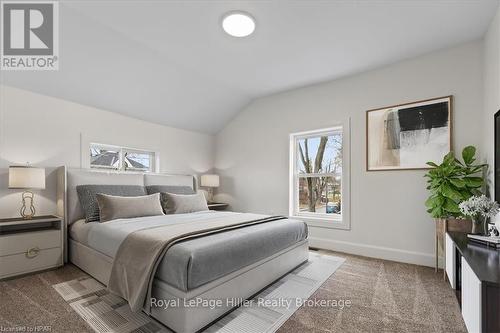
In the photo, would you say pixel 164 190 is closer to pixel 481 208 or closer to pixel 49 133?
pixel 49 133

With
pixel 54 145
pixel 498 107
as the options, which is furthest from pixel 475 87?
pixel 54 145

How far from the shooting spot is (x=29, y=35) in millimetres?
2631

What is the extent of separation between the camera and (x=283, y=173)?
4430mm

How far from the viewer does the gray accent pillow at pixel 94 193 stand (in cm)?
294

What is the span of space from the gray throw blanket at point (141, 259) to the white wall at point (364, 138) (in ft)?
7.75

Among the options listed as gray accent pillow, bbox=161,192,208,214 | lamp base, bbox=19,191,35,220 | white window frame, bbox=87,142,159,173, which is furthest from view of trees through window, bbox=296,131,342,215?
lamp base, bbox=19,191,35,220

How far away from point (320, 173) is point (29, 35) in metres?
4.20

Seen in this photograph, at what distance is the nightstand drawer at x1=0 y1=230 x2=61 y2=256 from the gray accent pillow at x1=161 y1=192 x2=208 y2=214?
1263mm

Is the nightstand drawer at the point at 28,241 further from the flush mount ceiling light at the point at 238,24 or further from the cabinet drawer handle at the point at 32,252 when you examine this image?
the flush mount ceiling light at the point at 238,24

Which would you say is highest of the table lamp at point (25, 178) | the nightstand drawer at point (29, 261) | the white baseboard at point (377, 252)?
the table lamp at point (25, 178)

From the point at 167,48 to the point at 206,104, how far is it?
1.51 metres

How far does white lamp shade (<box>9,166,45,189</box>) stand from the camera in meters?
2.64

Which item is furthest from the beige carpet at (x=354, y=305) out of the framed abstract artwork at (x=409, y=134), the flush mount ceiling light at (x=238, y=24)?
the flush mount ceiling light at (x=238, y=24)

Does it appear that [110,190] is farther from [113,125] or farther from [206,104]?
[206,104]
